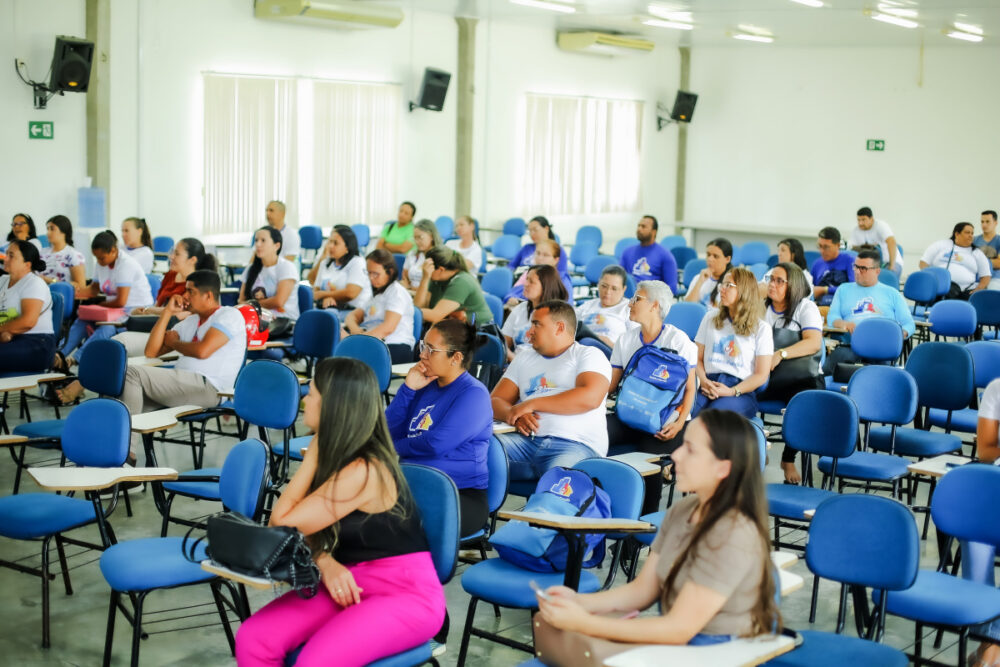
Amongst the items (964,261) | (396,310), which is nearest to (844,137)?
(964,261)

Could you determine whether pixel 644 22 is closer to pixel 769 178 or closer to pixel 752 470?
pixel 769 178

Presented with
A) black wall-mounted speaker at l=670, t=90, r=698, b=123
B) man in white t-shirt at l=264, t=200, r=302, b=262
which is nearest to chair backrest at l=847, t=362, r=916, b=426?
man in white t-shirt at l=264, t=200, r=302, b=262

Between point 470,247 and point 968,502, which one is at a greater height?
point 470,247

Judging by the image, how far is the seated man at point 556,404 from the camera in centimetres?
490

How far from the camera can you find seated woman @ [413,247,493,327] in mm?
7641

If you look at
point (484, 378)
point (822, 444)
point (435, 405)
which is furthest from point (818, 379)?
point (435, 405)

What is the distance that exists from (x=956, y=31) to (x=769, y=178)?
482cm

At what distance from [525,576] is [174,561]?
118cm

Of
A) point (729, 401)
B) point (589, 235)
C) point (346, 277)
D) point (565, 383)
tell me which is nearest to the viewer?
point (565, 383)

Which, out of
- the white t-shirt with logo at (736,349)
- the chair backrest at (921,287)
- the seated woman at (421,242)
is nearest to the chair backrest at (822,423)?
the white t-shirt with logo at (736,349)

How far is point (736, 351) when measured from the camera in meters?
6.12

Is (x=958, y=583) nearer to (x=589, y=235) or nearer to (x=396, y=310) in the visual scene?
(x=396, y=310)

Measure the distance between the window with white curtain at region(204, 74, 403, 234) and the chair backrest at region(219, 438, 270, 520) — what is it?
8.68 m

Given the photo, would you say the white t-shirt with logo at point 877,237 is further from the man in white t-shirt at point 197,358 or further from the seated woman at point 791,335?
the man in white t-shirt at point 197,358
